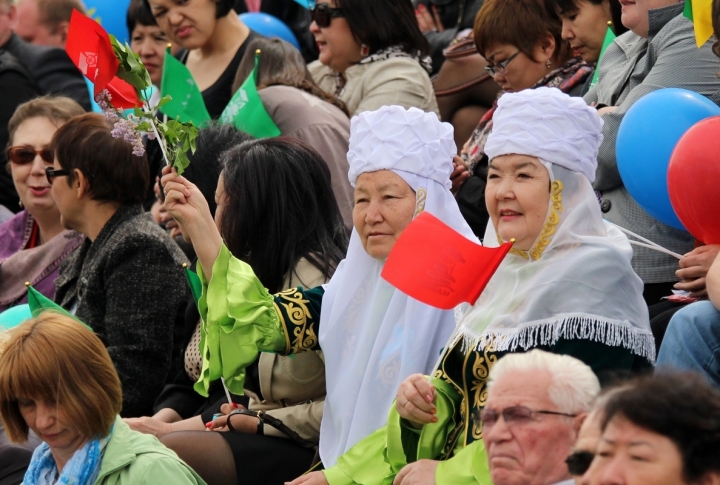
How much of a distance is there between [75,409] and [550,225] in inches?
62.8

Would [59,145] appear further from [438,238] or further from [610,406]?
[610,406]

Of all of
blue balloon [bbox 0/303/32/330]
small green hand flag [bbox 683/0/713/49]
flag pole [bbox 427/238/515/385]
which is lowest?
blue balloon [bbox 0/303/32/330]

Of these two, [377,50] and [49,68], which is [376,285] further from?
[49,68]

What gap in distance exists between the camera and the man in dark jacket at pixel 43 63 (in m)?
7.91

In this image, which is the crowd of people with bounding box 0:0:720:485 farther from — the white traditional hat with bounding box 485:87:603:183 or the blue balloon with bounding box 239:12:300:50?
the blue balloon with bounding box 239:12:300:50

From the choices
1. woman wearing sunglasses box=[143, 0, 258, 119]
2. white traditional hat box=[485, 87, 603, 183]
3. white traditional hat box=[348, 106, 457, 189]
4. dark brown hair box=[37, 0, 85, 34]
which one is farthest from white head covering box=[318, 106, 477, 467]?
dark brown hair box=[37, 0, 85, 34]

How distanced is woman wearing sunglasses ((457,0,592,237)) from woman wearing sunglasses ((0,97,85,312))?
2.07 m

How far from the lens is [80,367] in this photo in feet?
13.3

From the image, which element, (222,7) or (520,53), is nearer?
(520,53)

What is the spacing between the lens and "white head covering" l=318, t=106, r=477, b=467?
4262 mm

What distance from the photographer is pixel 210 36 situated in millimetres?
7211

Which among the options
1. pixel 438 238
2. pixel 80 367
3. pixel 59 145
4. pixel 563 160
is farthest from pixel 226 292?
pixel 59 145

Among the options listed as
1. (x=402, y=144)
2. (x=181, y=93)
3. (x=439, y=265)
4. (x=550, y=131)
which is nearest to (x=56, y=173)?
(x=181, y=93)

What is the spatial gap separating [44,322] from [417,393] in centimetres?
129
